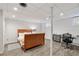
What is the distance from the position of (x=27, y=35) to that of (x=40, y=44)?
5.04ft

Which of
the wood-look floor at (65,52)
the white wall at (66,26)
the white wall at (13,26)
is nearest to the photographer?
the wood-look floor at (65,52)

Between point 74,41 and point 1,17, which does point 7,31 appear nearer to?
point 1,17

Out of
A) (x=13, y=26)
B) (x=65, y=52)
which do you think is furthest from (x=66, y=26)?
(x=13, y=26)

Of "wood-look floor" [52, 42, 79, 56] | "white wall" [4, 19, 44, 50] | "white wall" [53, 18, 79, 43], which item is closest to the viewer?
"wood-look floor" [52, 42, 79, 56]

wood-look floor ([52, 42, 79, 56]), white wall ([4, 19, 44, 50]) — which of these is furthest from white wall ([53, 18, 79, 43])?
white wall ([4, 19, 44, 50])

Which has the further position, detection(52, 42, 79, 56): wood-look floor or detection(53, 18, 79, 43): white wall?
detection(53, 18, 79, 43): white wall

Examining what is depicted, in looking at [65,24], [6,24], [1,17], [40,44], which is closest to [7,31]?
[6,24]

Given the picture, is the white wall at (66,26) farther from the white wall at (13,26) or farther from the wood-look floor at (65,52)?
the white wall at (13,26)

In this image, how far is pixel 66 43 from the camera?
448 centimetres

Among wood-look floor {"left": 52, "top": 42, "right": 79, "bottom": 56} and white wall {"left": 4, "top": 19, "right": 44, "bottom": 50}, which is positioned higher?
white wall {"left": 4, "top": 19, "right": 44, "bottom": 50}

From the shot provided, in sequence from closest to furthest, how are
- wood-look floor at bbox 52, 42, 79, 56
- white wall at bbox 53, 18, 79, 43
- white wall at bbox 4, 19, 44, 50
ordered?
wood-look floor at bbox 52, 42, 79, 56
white wall at bbox 4, 19, 44, 50
white wall at bbox 53, 18, 79, 43

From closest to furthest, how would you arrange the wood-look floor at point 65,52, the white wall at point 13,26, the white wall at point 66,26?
the wood-look floor at point 65,52, the white wall at point 13,26, the white wall at point 66,26

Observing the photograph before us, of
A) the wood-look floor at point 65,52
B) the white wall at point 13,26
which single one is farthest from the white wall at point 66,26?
the white wall at point 13,26

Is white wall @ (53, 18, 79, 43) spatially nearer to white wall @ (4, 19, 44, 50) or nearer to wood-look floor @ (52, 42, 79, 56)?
wood-look floor @ (52, 42, 79, 56)
